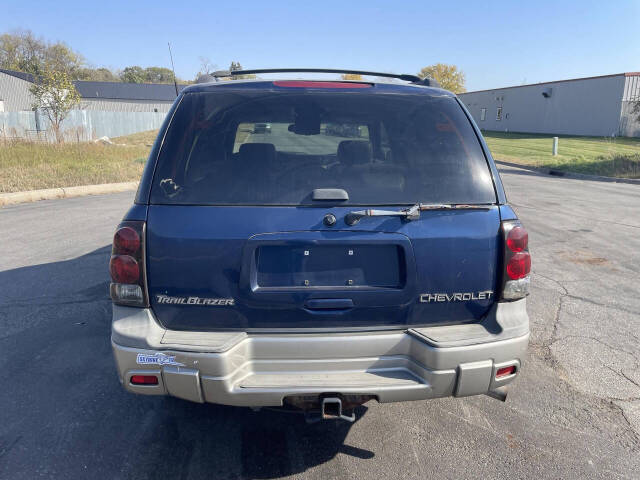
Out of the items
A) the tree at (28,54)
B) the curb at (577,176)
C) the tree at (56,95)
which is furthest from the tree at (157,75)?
the curb at (577,176)

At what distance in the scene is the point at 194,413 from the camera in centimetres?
315

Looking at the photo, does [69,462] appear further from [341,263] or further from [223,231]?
[341,263]

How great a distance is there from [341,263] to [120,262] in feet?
3.61

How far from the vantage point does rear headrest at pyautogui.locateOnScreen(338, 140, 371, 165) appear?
2.66m

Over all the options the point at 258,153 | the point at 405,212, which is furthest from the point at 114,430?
the point at 405,212

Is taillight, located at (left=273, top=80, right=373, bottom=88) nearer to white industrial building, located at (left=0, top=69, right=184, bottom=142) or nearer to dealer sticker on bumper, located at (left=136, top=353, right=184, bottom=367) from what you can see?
dealer sticker on bumper, located at (left=136, top=353, right=184, bottom=367)

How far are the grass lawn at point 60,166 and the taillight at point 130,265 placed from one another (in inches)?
437

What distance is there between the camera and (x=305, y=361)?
243cm

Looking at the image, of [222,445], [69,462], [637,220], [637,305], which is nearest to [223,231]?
[222,445]

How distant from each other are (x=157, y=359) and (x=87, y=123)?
37.2m

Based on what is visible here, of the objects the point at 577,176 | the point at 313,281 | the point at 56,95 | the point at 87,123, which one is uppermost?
the point at 56,95

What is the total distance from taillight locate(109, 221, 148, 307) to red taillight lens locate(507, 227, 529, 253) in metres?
1.86

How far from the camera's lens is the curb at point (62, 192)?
36.3 feet

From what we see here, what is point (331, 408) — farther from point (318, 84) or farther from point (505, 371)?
point (318, 84)
